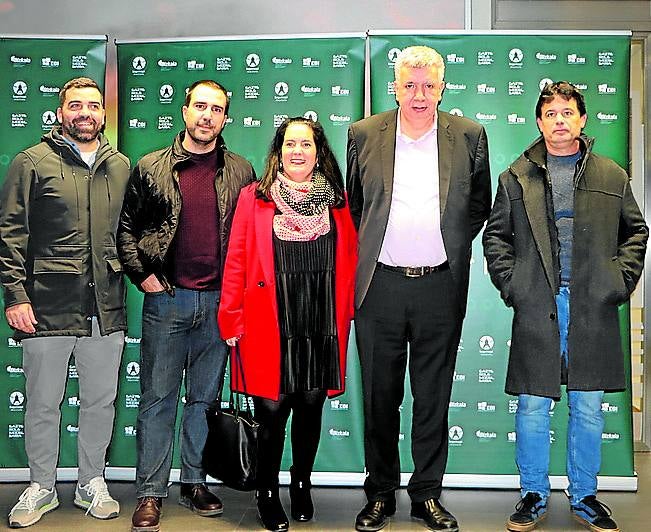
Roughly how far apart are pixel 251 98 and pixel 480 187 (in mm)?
1340

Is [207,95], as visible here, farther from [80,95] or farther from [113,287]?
[113,287]

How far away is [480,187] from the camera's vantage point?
3.48m

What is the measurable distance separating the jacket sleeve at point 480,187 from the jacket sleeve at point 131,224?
137cm

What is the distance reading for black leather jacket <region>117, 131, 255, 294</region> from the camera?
346 centimetres

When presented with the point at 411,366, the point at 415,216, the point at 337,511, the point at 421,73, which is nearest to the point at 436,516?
the point at 337,511

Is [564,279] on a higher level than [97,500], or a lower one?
higher

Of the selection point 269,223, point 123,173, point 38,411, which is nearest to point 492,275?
point 269,223

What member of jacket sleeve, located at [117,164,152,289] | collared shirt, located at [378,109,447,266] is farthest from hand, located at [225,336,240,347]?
collared shirt, located at [378,109,447,266]

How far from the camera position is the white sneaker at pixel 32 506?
3516mm

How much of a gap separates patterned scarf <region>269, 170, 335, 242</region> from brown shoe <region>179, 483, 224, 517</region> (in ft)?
4.00

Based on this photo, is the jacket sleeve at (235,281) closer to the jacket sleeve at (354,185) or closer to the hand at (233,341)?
the hand at (233,341)

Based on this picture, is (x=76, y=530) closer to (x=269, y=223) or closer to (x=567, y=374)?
(x=269, y=223)

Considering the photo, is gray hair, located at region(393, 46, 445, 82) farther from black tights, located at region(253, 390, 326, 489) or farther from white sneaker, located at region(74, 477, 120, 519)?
white sneaker, located at region(74, 477, 120, 519)

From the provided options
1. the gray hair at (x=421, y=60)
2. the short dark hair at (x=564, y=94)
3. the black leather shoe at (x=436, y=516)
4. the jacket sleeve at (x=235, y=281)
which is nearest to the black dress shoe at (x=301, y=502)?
the black leather shoe at (x=436, y=516)
